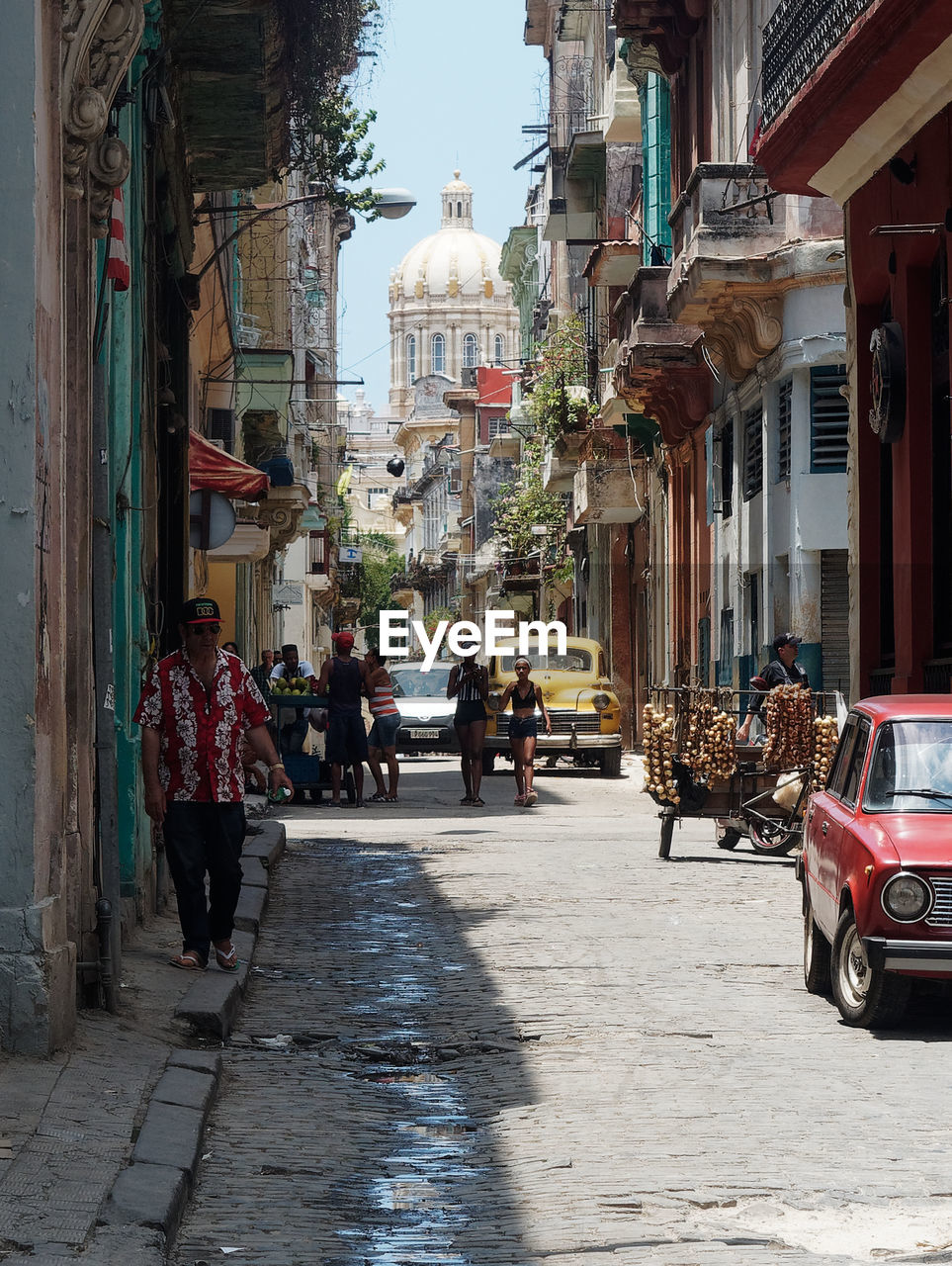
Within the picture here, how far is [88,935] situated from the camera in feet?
28.0

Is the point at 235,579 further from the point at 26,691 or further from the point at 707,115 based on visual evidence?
the point at 26,691

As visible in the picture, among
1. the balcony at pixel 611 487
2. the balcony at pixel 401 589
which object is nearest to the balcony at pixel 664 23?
the balcony at pixel 611 487

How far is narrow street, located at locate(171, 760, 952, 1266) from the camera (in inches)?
227

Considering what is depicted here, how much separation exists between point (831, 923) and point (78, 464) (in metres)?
3.84

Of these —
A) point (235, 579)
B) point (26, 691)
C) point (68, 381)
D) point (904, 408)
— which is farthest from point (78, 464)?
point (235, 579)

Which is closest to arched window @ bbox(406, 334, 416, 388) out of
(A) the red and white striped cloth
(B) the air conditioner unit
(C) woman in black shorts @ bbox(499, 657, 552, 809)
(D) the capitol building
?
(D) the capitol building

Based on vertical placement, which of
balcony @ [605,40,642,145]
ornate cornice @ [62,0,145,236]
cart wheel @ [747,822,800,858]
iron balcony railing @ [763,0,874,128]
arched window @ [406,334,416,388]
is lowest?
cart wheel @ [747,822,800,858]

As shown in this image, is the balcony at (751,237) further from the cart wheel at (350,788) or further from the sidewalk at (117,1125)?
the sidewalk at (117,1125)

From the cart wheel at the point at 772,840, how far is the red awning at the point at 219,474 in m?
5.93

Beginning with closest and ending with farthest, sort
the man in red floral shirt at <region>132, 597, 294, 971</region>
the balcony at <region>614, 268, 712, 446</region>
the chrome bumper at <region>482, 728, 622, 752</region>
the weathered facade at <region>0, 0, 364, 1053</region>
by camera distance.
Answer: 1. the weathered facade at <region>0, 0, 364, 1053</region>
2. the man in red floral shirt at <region>132, 597, 294, 971</region>
3. the balcony at <region>614, 268, 712, 446</region>
4. the chrome bumper at <region>482, 728, 622, 752</region>

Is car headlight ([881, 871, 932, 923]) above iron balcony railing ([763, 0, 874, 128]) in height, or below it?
below

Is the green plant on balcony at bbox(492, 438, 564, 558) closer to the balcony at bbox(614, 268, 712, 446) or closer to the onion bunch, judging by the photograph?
the balcony at bbox(614, 268, 712, 446)

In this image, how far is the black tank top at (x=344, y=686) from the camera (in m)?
22.5

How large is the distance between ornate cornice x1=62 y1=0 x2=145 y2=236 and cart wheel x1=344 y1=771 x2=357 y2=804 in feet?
50.3
